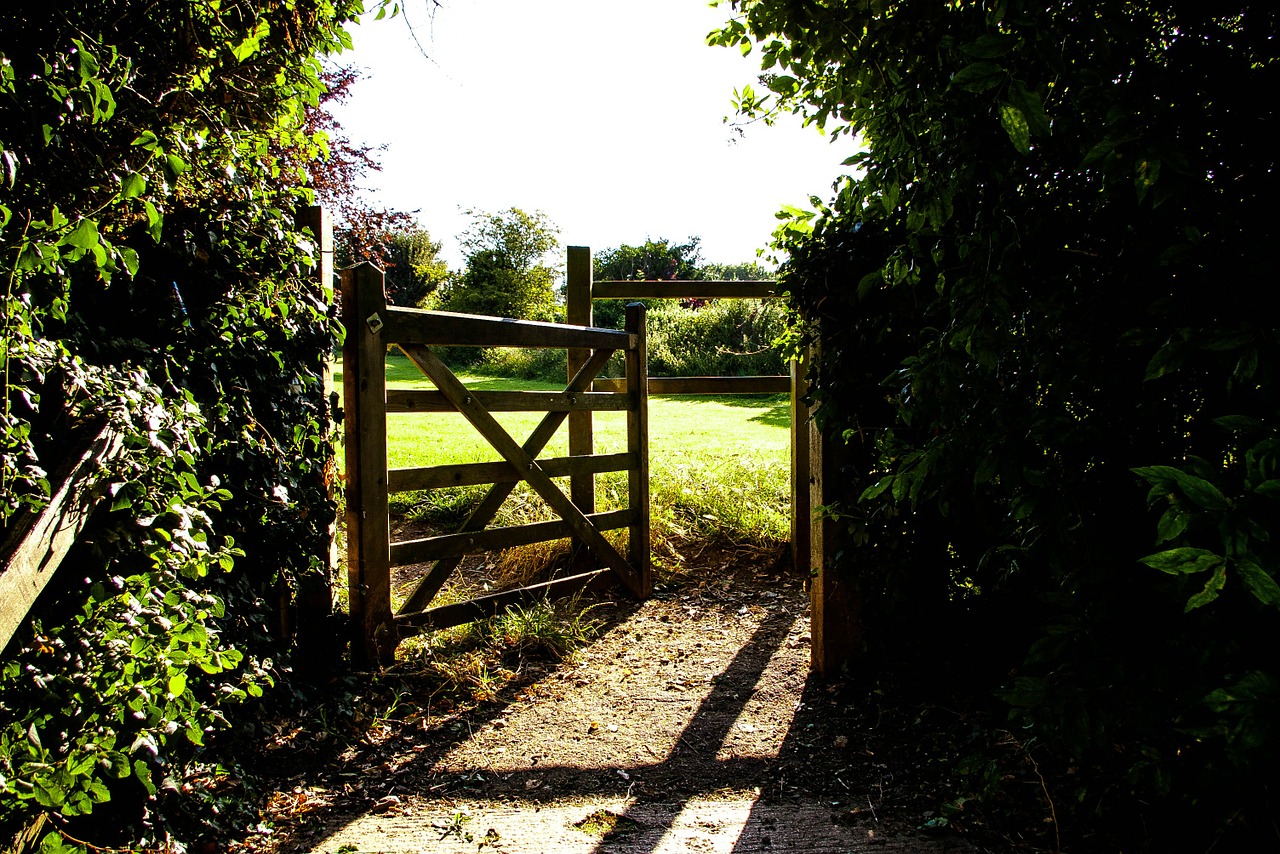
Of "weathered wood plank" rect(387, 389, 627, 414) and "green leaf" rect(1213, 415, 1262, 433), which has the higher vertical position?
"green leaf" rect(1213, 415, 1262, 433)

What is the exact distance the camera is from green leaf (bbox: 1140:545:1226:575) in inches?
48.2

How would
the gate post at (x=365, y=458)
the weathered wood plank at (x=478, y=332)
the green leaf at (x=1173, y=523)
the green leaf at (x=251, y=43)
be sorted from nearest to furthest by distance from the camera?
the green leaf at (x=1173, y=523) → the green leaf at (x=251, y=43) → the gate post at (x=365, y=458) → the weathered wood plank at (x=478, y=332)

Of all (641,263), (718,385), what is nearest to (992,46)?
(718,385)

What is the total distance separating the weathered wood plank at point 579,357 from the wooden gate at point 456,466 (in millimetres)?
78

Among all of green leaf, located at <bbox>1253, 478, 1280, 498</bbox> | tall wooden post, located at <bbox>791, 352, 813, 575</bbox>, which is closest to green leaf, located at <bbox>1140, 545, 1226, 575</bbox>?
green leaf, located at <bbox>1253, 478, 1280, 498</bbox>

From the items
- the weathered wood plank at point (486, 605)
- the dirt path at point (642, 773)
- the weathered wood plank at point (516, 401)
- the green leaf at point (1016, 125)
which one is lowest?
the dirt path at point (642, 773)

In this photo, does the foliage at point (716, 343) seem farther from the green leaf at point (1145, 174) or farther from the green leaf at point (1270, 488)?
the green leaf at point (1270, 488)

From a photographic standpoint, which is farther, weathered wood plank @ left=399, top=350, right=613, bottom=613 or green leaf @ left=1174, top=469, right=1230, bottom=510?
weathered wood plank @ left=399, top=350, right=613, bottom=613

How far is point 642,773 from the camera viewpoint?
10.8 ft

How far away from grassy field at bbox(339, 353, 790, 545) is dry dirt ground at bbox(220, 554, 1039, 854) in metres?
2.05

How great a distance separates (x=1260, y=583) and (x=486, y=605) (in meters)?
4.06

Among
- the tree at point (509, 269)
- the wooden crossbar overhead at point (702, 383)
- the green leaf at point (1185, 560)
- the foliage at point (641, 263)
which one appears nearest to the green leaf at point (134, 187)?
the green leaf at point (1185, 560)

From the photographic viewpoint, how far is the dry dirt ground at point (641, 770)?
A: 2.72 metres

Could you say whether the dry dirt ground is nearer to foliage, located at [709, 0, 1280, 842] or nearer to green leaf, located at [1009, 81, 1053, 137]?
foliage, located at [709, 0, 1280, 842]
